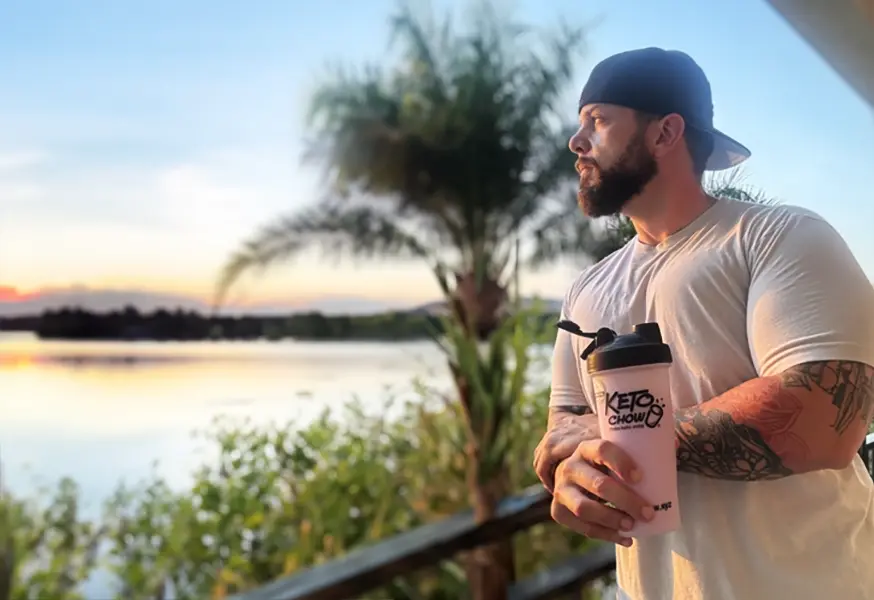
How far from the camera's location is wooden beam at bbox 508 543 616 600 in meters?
1.74

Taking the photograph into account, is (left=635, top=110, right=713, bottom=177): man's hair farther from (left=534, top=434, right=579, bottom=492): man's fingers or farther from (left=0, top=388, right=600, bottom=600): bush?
(left=0, top=388, right=600, bottom=600): bush

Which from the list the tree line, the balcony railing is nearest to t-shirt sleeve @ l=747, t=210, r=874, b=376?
the balcony railing

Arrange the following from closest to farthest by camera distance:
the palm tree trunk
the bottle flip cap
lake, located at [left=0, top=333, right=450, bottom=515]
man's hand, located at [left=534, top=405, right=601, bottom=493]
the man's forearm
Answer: the bottle flip cap < man's hand, located at [left=534, top=405, right=601, bottom=493] < the man's forearm < lake, located at [left=0, top=333, right=450, bottom=515] < the palm tree trunk

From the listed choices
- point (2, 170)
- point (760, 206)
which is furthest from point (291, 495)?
point (760, 206)

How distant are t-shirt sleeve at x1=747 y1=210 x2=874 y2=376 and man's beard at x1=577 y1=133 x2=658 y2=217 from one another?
0.61 ft

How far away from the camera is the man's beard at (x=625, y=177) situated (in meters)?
0.97

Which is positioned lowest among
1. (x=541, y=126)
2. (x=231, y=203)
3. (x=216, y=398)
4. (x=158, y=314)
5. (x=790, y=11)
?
(x=216, y=398)

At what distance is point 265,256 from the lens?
4.74 ft

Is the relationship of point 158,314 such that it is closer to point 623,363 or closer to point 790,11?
point 623,363

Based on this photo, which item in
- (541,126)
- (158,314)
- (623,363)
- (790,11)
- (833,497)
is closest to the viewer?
(623,363)

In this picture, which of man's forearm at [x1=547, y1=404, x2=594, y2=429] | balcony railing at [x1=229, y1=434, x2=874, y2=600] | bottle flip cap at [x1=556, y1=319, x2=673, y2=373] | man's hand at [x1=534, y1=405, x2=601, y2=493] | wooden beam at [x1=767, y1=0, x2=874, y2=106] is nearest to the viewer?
bottle flip cap at [x1=556, y1=319, x2=673, y2=373]

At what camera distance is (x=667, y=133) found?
3.19 ft

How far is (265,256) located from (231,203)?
0.38 ft

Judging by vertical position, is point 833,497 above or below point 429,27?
below
